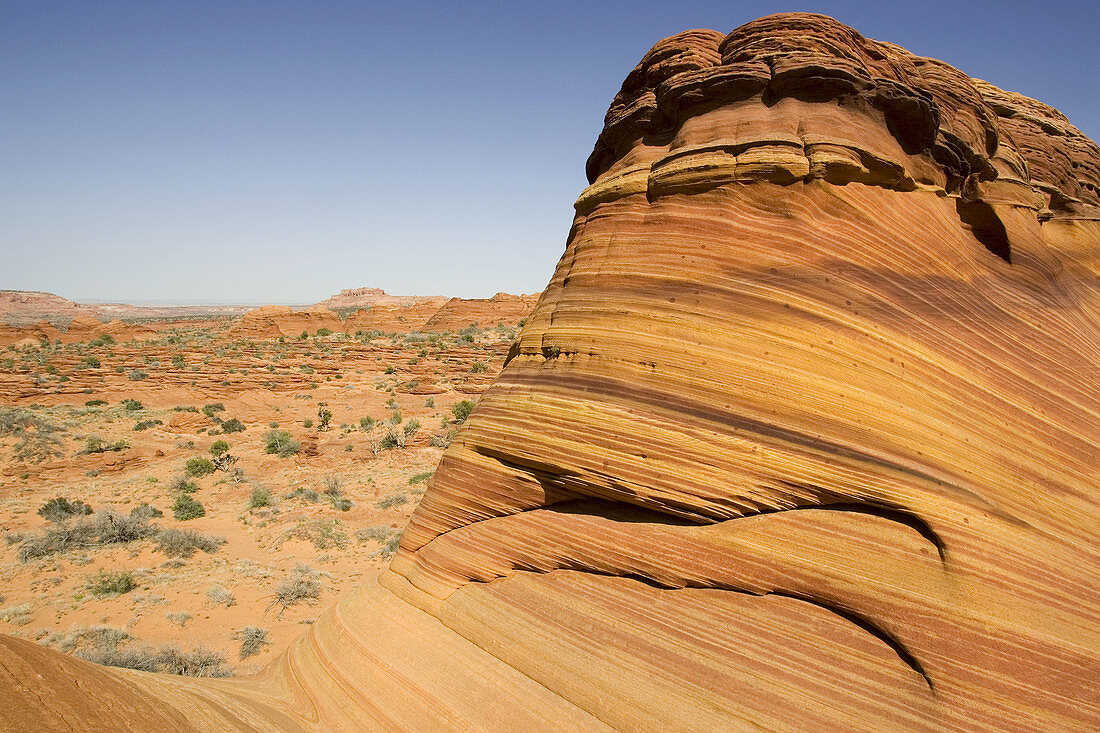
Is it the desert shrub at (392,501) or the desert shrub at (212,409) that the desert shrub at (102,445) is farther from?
the desert shrub at (392,501)

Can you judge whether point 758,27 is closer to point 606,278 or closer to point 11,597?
point 606,278

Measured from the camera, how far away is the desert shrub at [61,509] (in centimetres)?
1098

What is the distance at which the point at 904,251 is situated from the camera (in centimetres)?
428

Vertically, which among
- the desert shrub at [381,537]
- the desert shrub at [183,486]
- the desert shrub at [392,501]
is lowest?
the desert shrub at [183,486]

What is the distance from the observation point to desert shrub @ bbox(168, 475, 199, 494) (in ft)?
43.6

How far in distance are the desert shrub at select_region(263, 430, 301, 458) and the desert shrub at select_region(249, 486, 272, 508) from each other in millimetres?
3730

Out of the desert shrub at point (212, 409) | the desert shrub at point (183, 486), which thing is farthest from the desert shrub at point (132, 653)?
the desert shrub at point (212, 409)

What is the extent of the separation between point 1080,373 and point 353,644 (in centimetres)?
685

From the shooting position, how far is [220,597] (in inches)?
326

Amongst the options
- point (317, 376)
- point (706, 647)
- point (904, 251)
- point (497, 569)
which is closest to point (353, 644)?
point (497, 569)

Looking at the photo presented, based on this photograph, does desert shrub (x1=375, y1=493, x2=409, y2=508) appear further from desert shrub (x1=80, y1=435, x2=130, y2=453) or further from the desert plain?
desert shrub (x1=80, y1=435, x2=130, y2=453)

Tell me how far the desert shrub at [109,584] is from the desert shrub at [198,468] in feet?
20.0

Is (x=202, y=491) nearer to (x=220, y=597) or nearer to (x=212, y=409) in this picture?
(x=220, y=597)

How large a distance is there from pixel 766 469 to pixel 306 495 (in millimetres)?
12921
